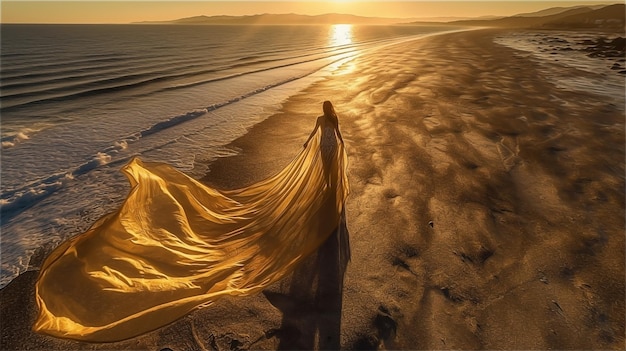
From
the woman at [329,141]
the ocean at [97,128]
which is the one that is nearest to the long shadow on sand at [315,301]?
the woman at [329,141]

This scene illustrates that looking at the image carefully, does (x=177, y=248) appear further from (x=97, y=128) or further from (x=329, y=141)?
(x=97, y=128)

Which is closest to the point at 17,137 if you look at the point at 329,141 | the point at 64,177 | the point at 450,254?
the point at 64,177

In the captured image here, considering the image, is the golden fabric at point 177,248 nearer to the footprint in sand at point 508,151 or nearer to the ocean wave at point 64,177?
the ocean wave at point 64,177

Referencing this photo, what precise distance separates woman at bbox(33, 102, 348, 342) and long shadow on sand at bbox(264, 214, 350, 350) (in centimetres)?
23

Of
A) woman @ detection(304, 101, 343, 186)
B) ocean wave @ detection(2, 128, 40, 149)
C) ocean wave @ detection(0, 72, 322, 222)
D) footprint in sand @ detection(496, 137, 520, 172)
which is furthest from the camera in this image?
ocean wave @ detection(2, 128, 40, 149)

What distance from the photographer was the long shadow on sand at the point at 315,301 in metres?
3.68

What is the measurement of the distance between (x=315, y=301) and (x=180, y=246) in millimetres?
1997

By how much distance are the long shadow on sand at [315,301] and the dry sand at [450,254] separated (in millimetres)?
18

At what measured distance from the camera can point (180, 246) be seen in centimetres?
451

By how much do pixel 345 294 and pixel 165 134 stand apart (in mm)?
9661

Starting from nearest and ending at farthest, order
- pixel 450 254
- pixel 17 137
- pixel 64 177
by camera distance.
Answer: pixel 450 254
pixel 64 177
pixel 17 137

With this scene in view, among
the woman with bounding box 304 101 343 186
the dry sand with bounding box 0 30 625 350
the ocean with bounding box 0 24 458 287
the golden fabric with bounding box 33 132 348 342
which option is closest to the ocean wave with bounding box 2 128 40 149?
the ocean with bounding box 0 24 458 287

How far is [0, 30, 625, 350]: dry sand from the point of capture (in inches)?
146

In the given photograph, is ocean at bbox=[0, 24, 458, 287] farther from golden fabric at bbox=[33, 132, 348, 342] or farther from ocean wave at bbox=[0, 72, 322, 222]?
golden fabric at bbox=[33, 132, 348, 342]
